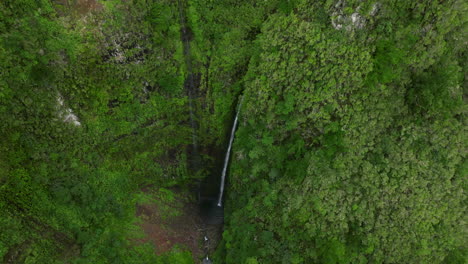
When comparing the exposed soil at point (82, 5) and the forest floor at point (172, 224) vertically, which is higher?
the exposed soil at point (82, 5)

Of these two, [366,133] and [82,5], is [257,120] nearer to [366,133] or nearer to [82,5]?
[366,133]

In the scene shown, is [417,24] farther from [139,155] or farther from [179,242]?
[179,242]

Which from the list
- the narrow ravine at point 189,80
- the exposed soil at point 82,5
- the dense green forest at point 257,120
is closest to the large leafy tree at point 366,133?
the dense green forest at point 257,120

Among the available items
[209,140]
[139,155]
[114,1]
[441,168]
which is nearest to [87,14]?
[114,1]

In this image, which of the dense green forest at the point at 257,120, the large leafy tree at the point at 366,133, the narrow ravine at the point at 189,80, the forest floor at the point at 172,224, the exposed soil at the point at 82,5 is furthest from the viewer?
the forest floor at the point at 172,224

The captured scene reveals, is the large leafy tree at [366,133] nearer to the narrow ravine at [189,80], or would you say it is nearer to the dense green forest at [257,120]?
the dense green forest at [257,120]

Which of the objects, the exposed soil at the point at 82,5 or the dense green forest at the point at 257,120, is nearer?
the dense green forest at the point at 257,120
